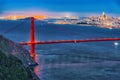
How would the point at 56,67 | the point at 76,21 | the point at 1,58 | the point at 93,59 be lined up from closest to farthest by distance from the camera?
the point at 1,58
the point at 56,67
the point at 93,59
the point at 76,21

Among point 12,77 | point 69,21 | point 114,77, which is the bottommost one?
point 114,77

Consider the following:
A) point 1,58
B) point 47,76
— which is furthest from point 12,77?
point 47,76

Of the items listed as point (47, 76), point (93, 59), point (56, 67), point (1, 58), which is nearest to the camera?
point (1, 58)

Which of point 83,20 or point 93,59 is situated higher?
point 83,20

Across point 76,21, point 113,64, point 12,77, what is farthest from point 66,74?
point 76,21

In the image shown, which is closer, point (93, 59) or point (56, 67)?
point (56, 67)

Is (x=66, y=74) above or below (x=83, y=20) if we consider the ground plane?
below

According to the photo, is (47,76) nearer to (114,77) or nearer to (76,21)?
(114,77)

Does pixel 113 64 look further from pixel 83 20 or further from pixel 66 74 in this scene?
pixel 83 20

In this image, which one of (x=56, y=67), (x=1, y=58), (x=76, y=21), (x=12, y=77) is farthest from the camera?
(x=76, y=21)
